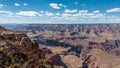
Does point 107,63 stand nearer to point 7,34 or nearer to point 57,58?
point 57,58

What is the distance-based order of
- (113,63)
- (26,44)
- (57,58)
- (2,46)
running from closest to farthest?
(2,46), (26,44), (57,58), (113,63)

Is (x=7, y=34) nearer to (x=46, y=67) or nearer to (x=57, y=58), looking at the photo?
(x=46, y=67)

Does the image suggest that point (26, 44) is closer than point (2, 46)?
No

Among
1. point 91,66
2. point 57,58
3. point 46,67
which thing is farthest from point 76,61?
point 46,67

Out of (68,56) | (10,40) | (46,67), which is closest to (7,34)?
(10,40)

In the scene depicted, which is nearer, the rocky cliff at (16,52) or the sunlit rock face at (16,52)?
the rocky cliff at (16,52)

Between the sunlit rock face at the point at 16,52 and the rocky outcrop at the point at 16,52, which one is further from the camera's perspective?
the sunlit rock face at the point at 16,52

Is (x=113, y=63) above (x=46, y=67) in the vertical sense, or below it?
below

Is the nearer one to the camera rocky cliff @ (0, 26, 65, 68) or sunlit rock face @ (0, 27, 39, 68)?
rocky cliff @ (0, 26, 65, 68)

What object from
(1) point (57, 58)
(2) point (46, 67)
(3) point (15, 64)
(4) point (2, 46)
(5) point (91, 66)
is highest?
(4) point (2, 46)

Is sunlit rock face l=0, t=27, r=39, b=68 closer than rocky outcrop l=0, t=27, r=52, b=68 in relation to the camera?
No

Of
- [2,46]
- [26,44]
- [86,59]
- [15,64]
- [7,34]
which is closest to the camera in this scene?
[15,64]
